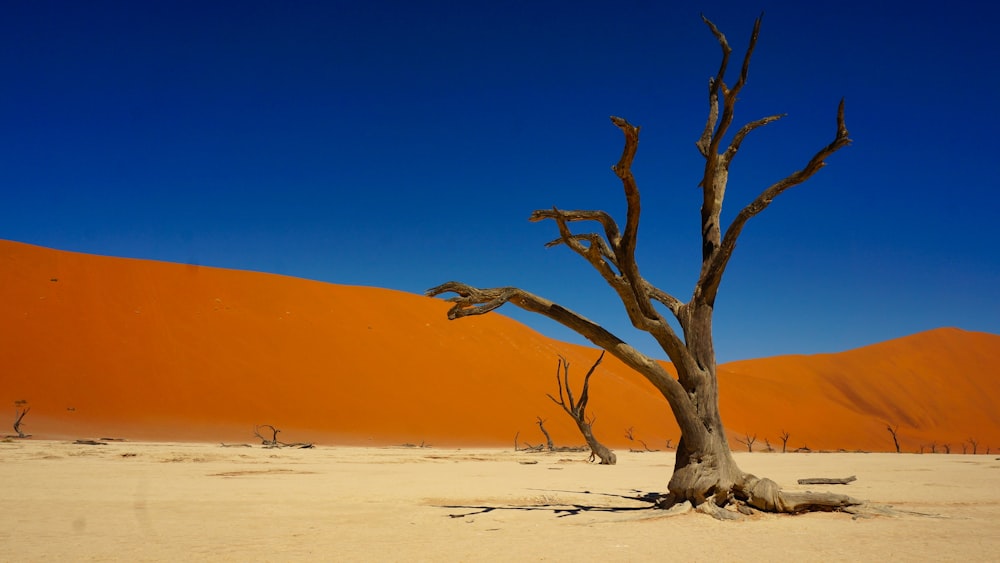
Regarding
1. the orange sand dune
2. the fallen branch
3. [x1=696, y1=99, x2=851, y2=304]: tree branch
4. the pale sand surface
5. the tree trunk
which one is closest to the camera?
the pale sand surface

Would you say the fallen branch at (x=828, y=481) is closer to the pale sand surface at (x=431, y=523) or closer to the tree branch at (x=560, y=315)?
the pale sand surface at (x=431, y=523)

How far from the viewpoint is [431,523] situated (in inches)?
281

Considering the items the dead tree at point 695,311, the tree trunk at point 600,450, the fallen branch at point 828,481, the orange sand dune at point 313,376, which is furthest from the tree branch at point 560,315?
the orange sand dune at point 313,376

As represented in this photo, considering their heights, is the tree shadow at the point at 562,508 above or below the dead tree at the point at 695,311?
below

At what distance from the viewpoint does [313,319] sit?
46.7 m

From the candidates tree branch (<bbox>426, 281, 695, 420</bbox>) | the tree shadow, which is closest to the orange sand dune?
the tree shadow

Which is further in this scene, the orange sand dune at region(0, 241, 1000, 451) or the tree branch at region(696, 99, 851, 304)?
the orange sand dune at region(0, 241, 1000, 451)

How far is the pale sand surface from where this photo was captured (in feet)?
17.6

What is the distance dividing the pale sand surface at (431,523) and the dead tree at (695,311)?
50cm

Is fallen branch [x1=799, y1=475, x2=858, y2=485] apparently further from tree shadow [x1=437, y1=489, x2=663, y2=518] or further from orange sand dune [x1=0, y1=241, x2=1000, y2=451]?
orange sand dune [x1=0, y1=241, x2=1000, y2=451]

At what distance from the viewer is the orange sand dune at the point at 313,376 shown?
109ft

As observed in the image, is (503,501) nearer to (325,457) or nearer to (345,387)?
(325,457)

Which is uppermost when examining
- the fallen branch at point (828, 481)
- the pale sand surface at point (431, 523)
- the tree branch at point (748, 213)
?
the tree branch at point (748, 213)

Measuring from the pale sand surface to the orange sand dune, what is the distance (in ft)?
70.4
